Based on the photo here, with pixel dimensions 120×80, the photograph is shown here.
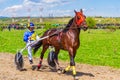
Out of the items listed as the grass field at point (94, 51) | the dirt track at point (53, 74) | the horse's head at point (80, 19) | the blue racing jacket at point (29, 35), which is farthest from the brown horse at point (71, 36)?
the grass field at point (94, 51)

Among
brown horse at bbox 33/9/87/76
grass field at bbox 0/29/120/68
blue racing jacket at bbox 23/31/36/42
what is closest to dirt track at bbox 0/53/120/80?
brown horse at bbox 33/9/87/76

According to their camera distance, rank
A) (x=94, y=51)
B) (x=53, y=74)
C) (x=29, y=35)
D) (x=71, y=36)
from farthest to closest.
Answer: (x=94, y=51)
(x=29, y=35)
(x=53, y=74)
(x=71, y=36)

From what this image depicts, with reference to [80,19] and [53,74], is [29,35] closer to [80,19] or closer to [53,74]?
[53,74]

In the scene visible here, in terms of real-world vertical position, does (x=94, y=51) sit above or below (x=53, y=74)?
below

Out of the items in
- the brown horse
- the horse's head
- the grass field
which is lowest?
the grass field

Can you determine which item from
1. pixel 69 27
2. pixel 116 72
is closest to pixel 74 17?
pixel 69 27

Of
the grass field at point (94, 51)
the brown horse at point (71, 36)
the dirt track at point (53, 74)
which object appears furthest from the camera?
the grass field at point (94, 51)

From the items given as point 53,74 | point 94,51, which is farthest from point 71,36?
point 94,51

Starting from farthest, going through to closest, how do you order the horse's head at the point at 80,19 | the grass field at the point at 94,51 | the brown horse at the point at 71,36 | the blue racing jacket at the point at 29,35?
1. the grass field at the point at 94,51
2. the blue racing jacket at the point at 29,35
3. the brown horse at the point at 71,36
4. the horse's head at the point at 80,19

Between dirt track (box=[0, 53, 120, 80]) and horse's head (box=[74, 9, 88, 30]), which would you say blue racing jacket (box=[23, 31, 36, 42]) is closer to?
dirt track (box=[0, 53, 120, 80])

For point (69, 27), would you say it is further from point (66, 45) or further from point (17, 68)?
point (17, 68)

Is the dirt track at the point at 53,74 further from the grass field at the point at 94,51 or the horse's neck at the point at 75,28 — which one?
the grass field at the point at 94,51

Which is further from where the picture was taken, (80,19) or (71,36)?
(71,36)

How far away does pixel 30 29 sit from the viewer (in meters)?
13.7
